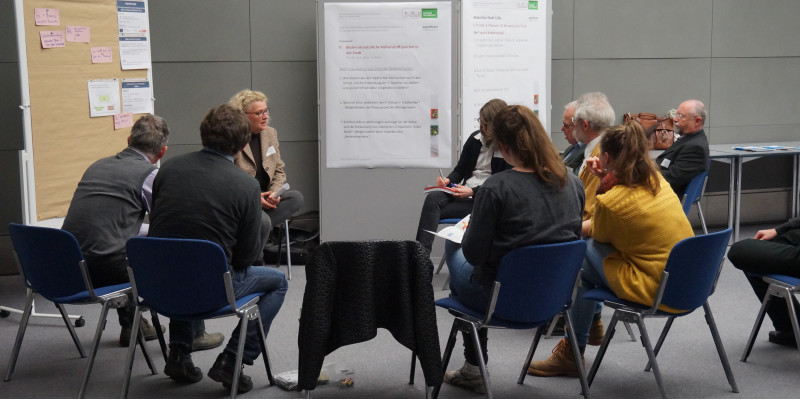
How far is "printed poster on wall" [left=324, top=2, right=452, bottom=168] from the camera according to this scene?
5.92 m

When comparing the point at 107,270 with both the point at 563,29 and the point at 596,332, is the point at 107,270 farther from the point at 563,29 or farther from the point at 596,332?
the point at 563,29

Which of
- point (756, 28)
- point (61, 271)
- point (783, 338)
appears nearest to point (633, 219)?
point (783, 338)

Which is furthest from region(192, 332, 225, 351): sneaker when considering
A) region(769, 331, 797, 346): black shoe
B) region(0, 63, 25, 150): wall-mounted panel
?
region(769, 331, 797, 346): black shoe

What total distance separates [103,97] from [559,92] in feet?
11.8

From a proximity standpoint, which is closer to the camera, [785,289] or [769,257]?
[785,289]

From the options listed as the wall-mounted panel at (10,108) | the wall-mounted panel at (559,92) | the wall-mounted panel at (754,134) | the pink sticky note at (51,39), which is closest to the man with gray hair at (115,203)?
the pink sticky note at (51,39)

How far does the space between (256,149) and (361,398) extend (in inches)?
95.6

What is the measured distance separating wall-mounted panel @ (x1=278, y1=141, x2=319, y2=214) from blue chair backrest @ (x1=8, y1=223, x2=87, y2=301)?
9.94 ft

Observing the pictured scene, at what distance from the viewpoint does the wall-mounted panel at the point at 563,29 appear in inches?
271

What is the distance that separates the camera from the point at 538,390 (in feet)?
11.9

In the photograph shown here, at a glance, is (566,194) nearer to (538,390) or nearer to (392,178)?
(538,390)

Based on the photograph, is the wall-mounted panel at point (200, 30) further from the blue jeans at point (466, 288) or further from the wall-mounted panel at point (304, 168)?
the blue jeans at point (466, 288)

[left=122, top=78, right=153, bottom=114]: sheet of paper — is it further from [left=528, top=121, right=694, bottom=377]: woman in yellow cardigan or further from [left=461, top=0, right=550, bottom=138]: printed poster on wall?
[left=528, top=121, right=694, bottom=377]: woman in yellow cardigan

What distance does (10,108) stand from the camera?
5746mm
